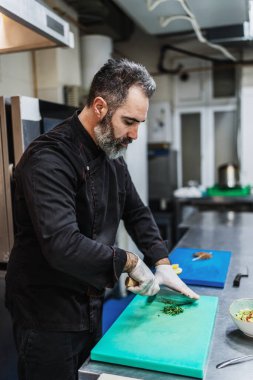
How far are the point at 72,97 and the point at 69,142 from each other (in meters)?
2.05

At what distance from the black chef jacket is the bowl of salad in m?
0.37

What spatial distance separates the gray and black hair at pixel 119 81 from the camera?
1.13 meters

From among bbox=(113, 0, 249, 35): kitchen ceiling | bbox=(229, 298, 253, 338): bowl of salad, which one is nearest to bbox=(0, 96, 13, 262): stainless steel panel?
bbox=(229, 298, 253, 338): bowl of salad

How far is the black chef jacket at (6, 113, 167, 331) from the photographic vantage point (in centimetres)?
99

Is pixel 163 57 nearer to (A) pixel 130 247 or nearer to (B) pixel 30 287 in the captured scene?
(A) pixel 130 247

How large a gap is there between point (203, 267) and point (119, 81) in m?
0.92

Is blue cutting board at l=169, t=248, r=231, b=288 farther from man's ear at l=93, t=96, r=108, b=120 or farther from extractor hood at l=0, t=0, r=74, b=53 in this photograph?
extractor hood at l=0, t=0, r=74, b=53

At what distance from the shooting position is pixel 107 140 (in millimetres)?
1191

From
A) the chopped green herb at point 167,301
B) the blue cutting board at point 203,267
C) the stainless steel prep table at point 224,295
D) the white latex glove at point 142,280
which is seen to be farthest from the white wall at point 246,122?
the white latex glove at point 142,280

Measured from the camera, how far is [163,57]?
434 centimetres

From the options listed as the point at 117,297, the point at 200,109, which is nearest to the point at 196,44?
the point at 200,109

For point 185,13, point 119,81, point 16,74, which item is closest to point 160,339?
point 119,81

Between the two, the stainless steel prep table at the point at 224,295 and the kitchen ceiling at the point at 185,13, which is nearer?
the stainless steel prep table at the point at 224,295

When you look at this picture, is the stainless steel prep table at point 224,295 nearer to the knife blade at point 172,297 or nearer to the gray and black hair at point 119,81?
the knife blade at point 172,297
